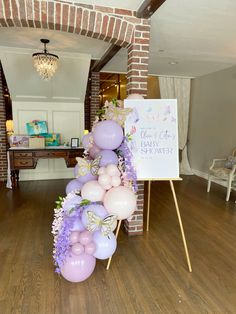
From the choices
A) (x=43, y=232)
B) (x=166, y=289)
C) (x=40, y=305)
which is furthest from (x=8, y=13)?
(x=166, y=289)

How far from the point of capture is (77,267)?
1.91 meters

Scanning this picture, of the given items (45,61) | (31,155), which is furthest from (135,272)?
(31,155)

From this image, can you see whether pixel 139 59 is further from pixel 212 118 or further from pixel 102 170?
pixel 212 118

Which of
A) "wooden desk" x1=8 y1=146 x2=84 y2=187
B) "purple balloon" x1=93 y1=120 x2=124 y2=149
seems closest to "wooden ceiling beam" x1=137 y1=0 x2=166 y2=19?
"purple balloon" x1=93 y1=120 x2=124 y2=149

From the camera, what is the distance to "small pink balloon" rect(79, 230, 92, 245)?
1913mm

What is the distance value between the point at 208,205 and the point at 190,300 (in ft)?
7.88

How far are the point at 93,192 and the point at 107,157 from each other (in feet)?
1.12

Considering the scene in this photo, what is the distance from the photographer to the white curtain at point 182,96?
619 cm

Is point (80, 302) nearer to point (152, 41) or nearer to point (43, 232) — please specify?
point (43, 232)

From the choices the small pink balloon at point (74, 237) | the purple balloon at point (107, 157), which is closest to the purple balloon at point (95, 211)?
the small pink balloon at point (74, 237)

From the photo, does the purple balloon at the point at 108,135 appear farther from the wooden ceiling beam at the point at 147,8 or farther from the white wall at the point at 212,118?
the white wall at the point at 212,118

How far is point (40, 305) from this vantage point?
180 cm

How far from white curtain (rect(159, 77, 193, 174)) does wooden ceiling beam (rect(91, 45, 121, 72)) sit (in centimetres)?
191

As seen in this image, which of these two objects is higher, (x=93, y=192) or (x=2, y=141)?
(x=2, y=141)
